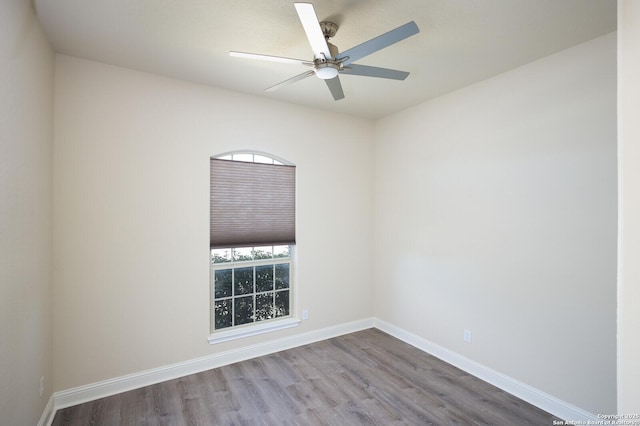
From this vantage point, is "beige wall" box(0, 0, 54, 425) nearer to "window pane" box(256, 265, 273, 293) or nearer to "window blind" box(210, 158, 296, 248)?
"window blind" box(210, 158, 296, 248)

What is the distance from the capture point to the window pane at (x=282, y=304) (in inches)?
149

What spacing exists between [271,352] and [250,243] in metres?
1.31

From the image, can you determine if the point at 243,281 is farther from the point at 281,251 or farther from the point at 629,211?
the point at 629,211

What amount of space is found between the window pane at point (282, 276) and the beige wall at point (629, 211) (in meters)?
3.13

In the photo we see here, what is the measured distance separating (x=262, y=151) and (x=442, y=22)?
7.17 ft

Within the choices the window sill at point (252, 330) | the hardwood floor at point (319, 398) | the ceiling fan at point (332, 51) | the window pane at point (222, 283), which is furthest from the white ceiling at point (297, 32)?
the hardwood floor at point (319, 398)

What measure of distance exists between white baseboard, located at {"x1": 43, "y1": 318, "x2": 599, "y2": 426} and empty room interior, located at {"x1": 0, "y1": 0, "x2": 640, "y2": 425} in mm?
17

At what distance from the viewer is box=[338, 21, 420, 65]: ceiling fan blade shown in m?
1.61

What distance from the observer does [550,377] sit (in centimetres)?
254

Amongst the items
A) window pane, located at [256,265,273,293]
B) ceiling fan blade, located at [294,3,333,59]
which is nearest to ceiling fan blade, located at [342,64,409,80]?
ceiling fan blade, located at [294,3,333,59]

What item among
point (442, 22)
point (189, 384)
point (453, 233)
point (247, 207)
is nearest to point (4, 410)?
point (189, 384)

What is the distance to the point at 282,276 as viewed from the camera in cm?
383

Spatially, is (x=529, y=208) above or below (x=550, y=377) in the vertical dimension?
above

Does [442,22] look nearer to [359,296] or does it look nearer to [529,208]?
[529,208]
